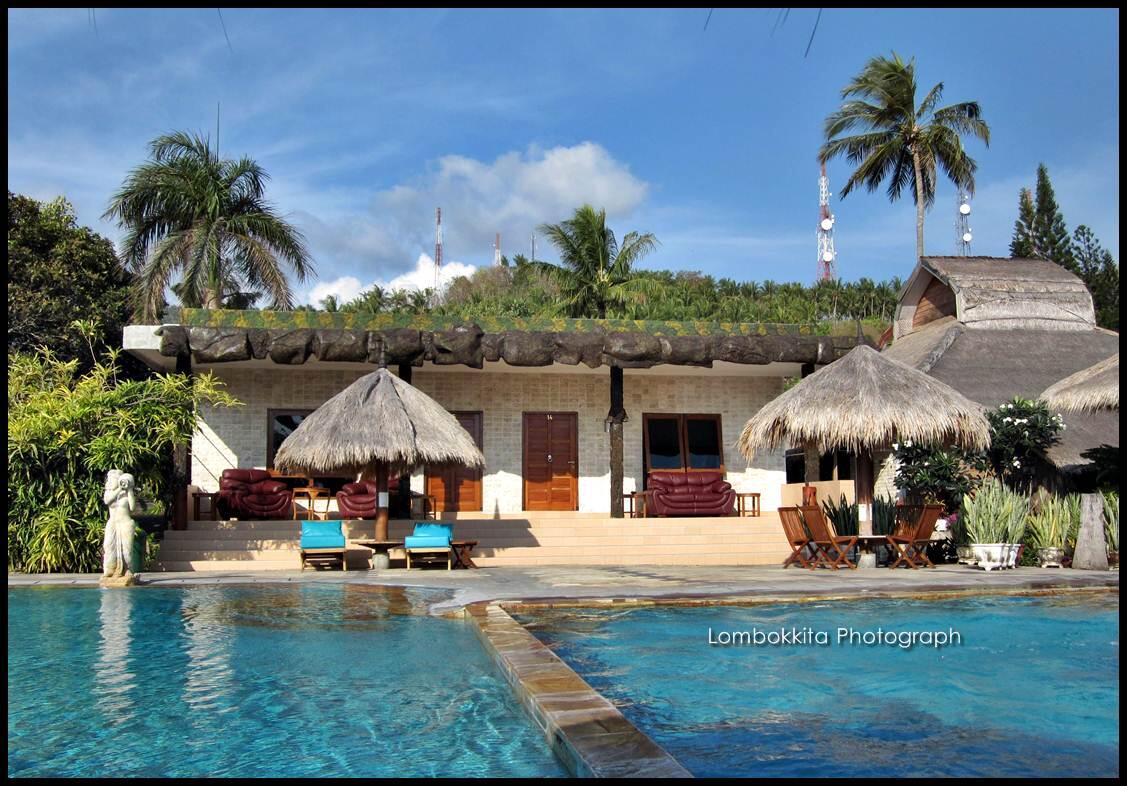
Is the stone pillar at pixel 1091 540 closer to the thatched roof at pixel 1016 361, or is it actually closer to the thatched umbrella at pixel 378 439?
the thatched roof at pixel 1016 361

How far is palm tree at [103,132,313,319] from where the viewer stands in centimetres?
2075

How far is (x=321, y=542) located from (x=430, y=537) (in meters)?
1.34

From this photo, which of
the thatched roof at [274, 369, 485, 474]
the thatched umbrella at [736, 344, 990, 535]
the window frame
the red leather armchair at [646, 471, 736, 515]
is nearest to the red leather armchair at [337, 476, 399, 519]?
the thatched roof at [274, 369, 485, 474]

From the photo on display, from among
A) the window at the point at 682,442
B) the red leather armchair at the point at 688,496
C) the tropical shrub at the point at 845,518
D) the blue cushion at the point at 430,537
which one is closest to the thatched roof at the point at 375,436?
the blue cushion at the point at 430,537

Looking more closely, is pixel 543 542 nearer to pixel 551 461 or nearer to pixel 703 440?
pixel 551 461

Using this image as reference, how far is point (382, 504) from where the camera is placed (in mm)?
13062

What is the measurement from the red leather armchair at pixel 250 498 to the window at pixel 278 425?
2084mm

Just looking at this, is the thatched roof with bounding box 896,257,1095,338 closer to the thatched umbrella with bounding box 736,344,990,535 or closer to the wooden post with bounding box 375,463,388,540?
the thatched umbrella with bounding box 736,344,990,535

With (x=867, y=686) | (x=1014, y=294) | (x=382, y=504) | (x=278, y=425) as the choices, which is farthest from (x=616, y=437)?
(x=1014, y=294)

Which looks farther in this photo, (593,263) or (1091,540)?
(593,263)

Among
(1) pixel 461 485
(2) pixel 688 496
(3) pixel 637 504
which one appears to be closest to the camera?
(2) pixel 688 496

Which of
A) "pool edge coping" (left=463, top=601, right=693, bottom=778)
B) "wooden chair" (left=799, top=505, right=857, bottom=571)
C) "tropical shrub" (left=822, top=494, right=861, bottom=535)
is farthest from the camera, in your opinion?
"tropical shrub" (left=822, top=494, right=861, bottom=535)

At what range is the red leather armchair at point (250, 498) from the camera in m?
14.8

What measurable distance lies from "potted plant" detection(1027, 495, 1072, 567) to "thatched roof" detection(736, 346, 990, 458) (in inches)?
44.5
